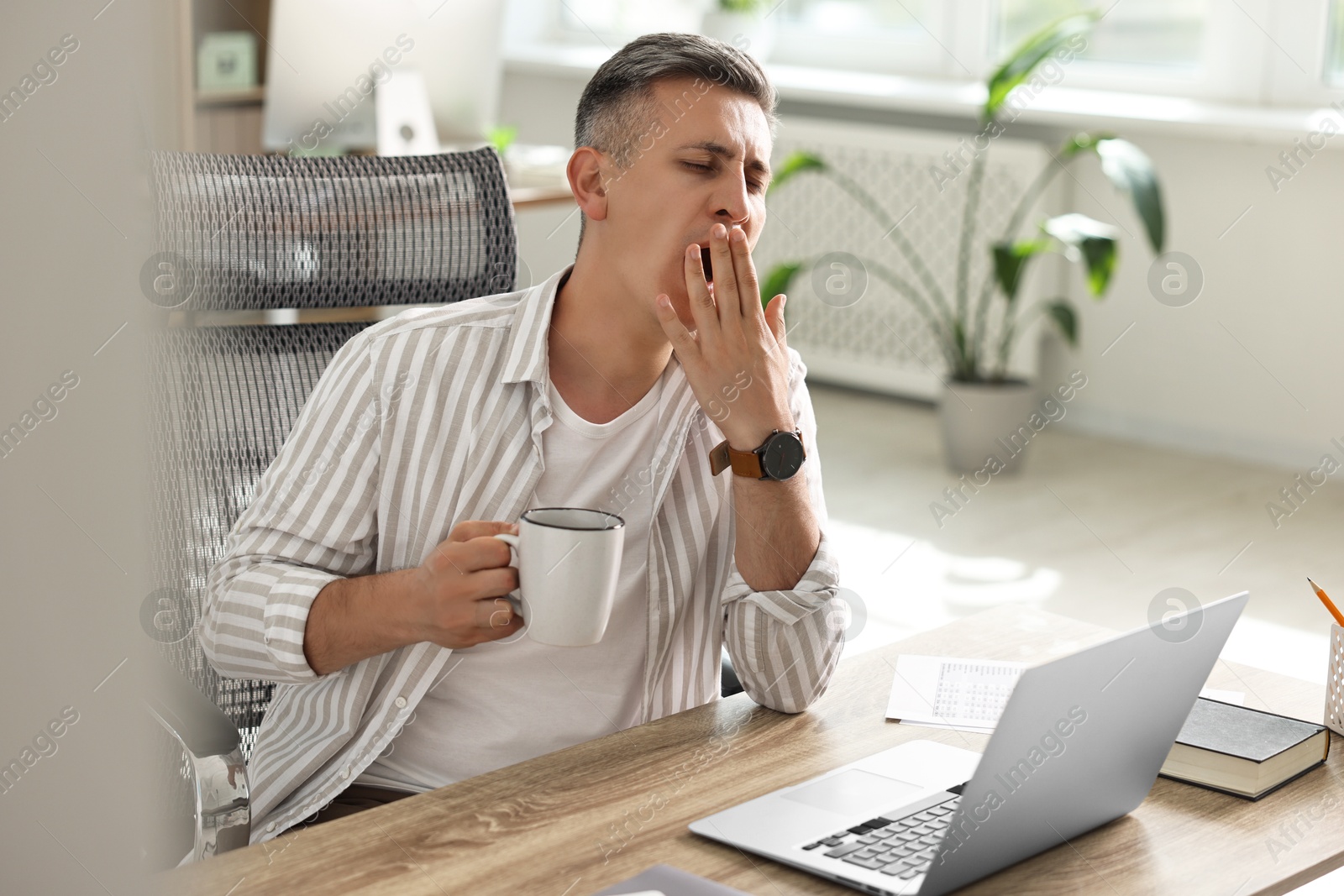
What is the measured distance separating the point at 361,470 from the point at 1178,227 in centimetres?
349

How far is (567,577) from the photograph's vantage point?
0.97 meters

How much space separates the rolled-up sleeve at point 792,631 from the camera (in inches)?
45.0

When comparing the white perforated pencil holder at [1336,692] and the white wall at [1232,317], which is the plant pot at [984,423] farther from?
the white perforated pencil holder at [1336,692]

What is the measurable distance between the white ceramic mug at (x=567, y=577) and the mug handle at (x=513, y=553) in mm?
11

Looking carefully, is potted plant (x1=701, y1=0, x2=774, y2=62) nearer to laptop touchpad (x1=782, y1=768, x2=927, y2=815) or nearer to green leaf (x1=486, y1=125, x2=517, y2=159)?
green leaf (x1=486, y1=125, x2=517, y2=159)

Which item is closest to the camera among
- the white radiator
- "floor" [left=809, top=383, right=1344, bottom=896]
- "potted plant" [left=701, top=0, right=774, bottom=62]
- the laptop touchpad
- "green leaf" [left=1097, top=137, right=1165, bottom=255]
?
the laptop touchpad

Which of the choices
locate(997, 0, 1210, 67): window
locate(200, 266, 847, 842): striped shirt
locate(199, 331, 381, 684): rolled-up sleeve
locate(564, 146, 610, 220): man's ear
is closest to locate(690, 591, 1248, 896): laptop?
locate(200, 266, 847, 842): striped shirt

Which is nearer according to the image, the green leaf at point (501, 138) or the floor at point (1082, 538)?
the floor at point (1082, 538)

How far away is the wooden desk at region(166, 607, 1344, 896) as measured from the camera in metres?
0.85

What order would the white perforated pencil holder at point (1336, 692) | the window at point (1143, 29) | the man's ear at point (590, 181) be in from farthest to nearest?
the window at point (1143, 29), the man's ear at point (590, 181), the white perforated pencil holder at point (1336, 692)

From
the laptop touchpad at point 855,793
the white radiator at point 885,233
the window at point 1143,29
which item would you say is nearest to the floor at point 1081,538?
the white radiator at point 885,233

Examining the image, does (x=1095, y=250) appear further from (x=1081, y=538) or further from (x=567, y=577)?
(x=567, y=577)

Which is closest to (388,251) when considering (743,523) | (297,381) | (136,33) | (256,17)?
(297,381)

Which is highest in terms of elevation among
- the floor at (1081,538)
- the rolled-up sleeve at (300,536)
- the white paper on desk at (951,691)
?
the rolled-up sleeve at (300,536)
